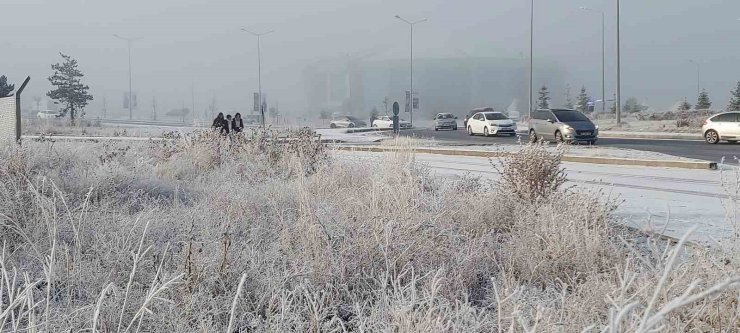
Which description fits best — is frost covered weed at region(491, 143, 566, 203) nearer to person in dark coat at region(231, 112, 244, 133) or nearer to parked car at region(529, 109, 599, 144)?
person in dark coat at region(231, 112, 244, 133)

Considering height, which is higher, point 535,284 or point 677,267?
point 677,267

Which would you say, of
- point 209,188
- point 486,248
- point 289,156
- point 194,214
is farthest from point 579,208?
point 289,156

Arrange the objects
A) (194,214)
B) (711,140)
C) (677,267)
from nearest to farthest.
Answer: (677,267)
(194,214)
(711,140)

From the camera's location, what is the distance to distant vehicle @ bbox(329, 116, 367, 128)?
60737 mm

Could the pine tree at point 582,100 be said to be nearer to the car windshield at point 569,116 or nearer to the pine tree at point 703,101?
the pine tree at point 703,101

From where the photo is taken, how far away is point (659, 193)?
9562mm

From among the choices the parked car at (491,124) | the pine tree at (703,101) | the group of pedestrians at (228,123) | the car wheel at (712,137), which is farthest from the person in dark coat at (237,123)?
the pine tree at (703,101)

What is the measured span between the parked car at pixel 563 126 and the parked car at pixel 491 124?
6408 millimetres

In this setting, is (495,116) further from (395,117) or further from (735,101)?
(735,101)

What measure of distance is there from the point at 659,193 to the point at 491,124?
25.7 meters

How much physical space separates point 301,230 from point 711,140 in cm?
2508

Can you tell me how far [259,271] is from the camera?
175 inches

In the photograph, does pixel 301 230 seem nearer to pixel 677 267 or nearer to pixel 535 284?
pixel 535 284

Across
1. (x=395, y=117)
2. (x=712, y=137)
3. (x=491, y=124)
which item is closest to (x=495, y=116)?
(x=491, y=124)
